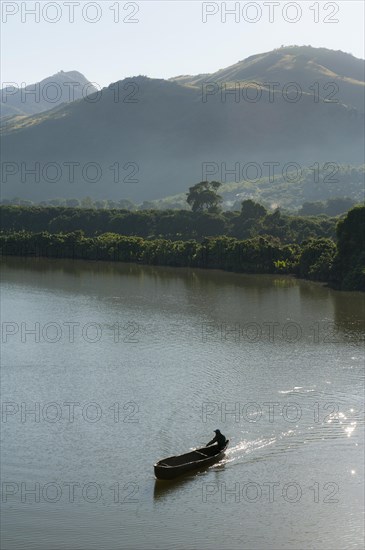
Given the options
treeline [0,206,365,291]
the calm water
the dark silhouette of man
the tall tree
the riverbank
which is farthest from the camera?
the tall tree

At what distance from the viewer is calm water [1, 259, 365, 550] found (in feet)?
78.6

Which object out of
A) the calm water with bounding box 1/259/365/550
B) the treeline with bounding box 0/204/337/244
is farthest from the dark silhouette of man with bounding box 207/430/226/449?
the treeline with bounding box 0/204/337/244

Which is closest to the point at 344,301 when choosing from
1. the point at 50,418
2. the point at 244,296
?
the point at 244,296

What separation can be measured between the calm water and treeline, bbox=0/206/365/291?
11589 millimetres

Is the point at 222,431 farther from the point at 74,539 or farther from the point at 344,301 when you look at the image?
the point at 344,301

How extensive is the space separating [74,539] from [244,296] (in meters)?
38.8

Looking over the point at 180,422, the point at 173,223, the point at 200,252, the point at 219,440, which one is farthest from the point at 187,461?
the point at 173,223

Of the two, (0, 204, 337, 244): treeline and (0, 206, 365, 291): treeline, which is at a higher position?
(0, 204, 337, 244): treeline

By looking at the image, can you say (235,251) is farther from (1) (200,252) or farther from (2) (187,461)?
(2) (187,461)

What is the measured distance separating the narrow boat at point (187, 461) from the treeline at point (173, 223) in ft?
204

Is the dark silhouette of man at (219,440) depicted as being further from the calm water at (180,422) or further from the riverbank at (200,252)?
the riverbank at (200,252)

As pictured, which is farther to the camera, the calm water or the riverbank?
the riverbank

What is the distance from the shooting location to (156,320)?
50.7 metres

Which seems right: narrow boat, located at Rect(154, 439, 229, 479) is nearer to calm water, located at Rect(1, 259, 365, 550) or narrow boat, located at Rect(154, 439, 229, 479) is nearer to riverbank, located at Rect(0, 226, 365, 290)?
calm water, located at Rect(1, 259, 365, 550)
